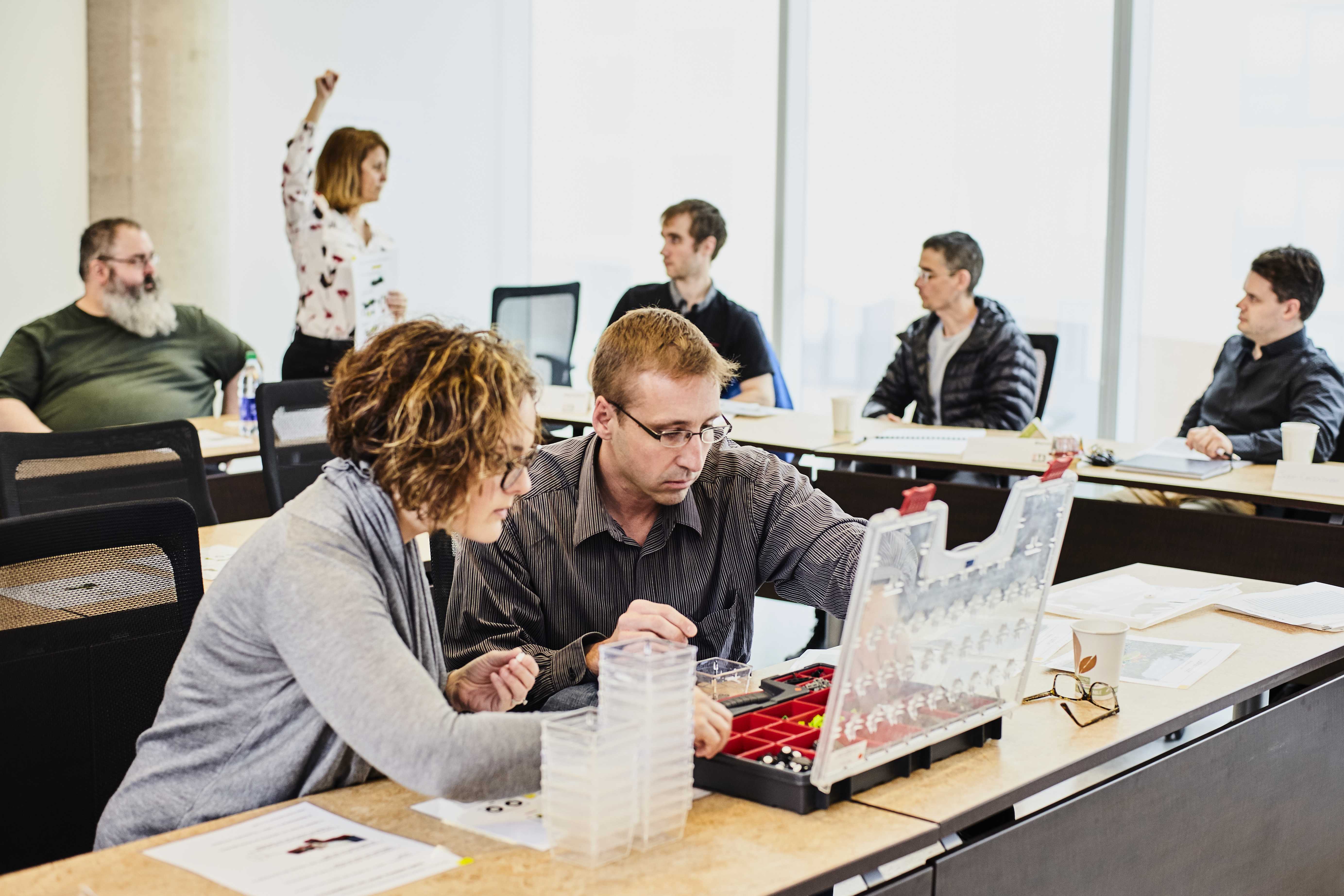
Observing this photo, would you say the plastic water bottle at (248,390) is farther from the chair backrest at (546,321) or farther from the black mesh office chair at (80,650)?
the black mesh office chair at (80,650)

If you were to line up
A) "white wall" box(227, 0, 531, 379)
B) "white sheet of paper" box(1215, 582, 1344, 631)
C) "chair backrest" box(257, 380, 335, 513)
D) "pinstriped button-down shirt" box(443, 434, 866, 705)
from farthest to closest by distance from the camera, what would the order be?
"white wall" box(227, 0, 531, 379) → "chair backrest" box(257, 380, 335, 513) → "white sheet of paper" box(1215, 582, 1344, 631) → "pinstriped button-down shirt" box(443, 434, 866, 705)

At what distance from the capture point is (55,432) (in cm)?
268

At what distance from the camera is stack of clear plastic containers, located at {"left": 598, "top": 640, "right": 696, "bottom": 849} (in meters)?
1.29

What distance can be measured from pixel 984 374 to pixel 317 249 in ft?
8.06

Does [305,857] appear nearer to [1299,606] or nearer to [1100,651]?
[1100,651]

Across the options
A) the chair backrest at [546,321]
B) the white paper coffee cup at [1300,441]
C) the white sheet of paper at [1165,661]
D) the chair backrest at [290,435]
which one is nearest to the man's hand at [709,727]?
the white sheet of paper at [1165,661]

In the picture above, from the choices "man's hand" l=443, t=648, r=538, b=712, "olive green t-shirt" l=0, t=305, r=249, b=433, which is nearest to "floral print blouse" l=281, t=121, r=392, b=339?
"olive green t-shirt" l=0, t=305, r=249, b=433

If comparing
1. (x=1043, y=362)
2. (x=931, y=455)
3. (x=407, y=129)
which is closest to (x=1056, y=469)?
(x=931, y=455)

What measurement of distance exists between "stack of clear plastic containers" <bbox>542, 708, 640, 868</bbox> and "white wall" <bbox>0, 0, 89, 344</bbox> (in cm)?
546

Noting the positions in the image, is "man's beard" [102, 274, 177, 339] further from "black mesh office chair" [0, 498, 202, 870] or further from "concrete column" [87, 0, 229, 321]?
"black mesh office chair" [0, 498, 202, 870]

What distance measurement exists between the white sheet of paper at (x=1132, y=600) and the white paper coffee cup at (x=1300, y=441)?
3.67ft

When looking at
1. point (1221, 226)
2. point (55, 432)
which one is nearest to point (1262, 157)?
point (1221, 226)

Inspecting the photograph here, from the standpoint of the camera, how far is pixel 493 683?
1630 mm

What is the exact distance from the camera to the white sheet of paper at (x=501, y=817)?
1.34 meters
